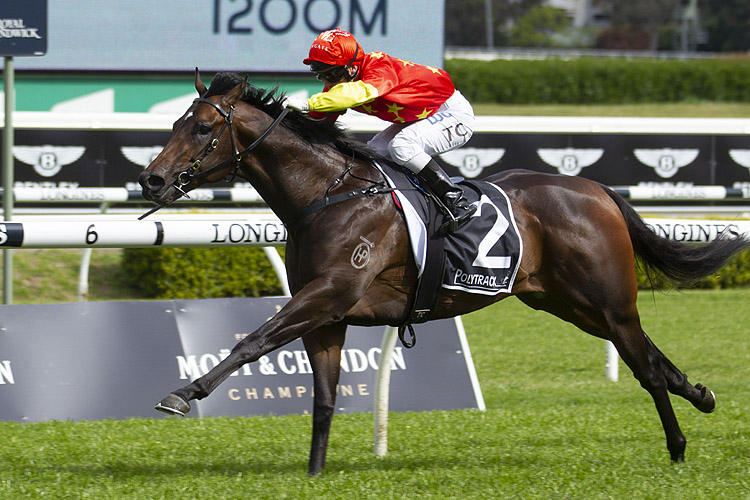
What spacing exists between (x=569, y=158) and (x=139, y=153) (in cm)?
512

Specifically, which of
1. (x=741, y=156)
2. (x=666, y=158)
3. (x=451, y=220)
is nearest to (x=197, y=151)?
(x=451, y=220)

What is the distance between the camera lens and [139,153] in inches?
452

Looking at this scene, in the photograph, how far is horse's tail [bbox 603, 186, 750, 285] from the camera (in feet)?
16.4

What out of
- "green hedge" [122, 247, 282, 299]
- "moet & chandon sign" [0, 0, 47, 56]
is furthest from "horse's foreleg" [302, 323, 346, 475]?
"green hedge" [122, 247, 282, 299]

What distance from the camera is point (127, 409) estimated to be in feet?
17.4

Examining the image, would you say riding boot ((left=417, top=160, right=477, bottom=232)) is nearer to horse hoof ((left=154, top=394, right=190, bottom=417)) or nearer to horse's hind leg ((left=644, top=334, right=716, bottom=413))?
horse's hind leg ((left=644, top=334, right=716, bottom=413))

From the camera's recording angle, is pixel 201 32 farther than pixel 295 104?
Yes

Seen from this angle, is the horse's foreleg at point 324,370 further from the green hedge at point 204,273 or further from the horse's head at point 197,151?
the green hedge at point 204,273

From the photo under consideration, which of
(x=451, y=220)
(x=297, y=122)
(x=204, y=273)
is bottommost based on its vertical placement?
(x=204, y=273)

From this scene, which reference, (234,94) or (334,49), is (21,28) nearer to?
(234,94)

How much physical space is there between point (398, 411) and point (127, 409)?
142cm

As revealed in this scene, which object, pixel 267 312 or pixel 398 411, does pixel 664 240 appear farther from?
pixel 267 312

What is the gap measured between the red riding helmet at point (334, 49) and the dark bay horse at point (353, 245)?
261mm

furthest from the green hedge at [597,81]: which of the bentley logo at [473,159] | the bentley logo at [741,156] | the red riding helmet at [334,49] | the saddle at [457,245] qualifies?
the red riding helmet at [334,49]
